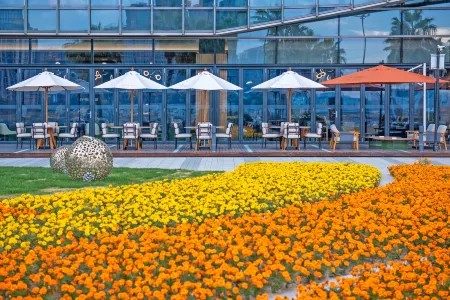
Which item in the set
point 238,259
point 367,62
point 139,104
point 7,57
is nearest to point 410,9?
point 367,62

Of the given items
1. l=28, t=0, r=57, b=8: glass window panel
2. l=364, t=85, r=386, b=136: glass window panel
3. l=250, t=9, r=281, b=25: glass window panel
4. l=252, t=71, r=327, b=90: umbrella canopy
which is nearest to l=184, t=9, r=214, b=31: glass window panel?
l=250, t=9, r=281, b=25: glass window panel

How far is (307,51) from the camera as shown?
26.3 m

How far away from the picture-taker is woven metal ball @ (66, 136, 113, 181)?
12.1m

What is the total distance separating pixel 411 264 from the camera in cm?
602

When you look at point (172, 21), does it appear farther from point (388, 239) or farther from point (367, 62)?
point (388, 239)

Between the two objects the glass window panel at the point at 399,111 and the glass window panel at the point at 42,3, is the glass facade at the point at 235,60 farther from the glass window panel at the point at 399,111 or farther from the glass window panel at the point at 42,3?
the glass window panel at the point at 42,3

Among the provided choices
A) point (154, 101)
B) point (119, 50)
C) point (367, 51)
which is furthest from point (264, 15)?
point (119, 50)

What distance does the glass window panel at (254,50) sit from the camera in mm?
26281

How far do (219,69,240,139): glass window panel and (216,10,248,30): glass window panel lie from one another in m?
1.80

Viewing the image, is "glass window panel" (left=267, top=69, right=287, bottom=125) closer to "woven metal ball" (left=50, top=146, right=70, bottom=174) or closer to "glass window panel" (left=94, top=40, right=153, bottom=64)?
"glass window panel" (left=94, top=40, right=153, bottom=64)

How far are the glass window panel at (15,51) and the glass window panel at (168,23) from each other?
535cm

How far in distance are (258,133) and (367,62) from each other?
529 centimetres

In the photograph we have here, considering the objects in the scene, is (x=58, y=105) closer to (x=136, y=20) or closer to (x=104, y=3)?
(x=104, y=3)

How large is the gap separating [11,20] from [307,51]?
39.0 feet
